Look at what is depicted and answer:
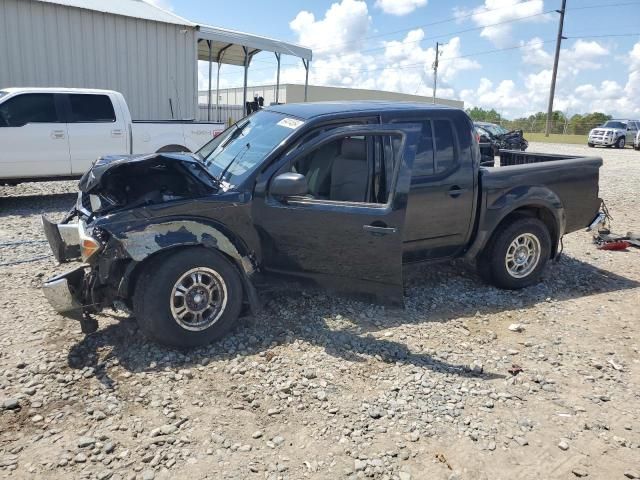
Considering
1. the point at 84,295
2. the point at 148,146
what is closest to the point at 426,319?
the point at 84,295

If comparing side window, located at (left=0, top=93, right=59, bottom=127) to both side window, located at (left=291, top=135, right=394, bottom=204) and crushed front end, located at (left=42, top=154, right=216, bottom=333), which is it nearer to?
crushed front end, located at (left=42, top=154, right=216, bottom=333)

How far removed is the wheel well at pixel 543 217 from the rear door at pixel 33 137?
774 centimetres

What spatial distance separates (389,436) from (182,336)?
1.67 metres

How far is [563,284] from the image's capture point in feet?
19.0

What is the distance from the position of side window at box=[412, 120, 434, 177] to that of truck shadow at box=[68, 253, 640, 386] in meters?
1.27

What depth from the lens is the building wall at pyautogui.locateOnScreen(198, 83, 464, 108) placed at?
121 feet

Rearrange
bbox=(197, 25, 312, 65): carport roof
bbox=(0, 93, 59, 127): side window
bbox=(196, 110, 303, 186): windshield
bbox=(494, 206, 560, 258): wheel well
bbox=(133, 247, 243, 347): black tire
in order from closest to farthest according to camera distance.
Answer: bbox=(133, 247, 243, 347): black tire, bbox=(196, 110, 303, 186): windshield, bbox=(494, 206, 560, 258): wheel well, bbox=(0, 93, 59, 127): side window, bbox=(197, 25, 312, 65): carport roof

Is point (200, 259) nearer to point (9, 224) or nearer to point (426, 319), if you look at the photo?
point (426, 319)

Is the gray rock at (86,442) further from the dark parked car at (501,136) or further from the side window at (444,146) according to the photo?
the dark parked car at (501,136)

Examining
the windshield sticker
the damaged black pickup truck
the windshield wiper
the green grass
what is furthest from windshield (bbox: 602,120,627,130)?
the windshield wiper

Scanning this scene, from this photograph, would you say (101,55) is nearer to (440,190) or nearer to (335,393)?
(440,190)

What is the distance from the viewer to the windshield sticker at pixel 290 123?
4.35 meters

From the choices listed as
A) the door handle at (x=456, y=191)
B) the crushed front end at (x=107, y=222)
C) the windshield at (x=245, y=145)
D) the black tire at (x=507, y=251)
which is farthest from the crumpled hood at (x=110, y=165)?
the black tire at (x=507, y=251)

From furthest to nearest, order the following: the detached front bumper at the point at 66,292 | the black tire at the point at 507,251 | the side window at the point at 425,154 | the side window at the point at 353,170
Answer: the black tire at the point at 507,251 < the side window at the point at 425,154 < the side window at the point at 353,170 < the detached front bumper at the point at 66,292
